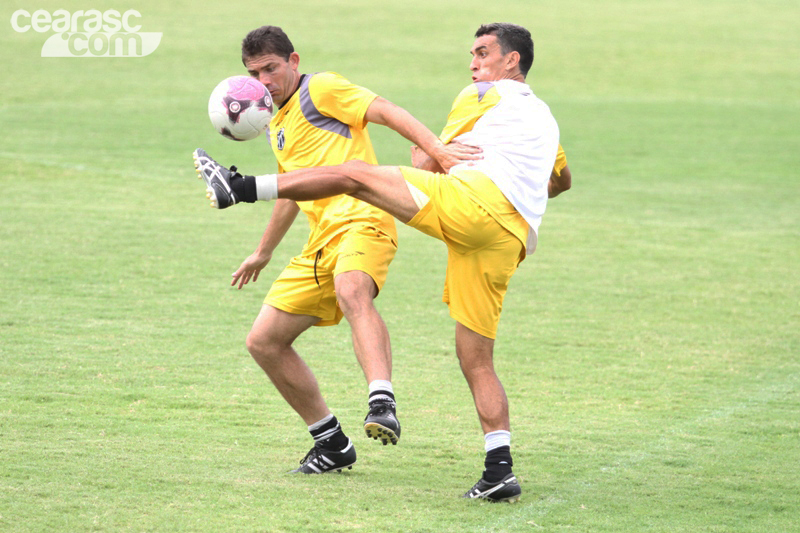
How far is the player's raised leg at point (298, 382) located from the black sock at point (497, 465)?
879mm

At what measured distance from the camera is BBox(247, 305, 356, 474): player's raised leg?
565cm

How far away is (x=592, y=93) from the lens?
30.4m

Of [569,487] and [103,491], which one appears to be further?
[569,487]

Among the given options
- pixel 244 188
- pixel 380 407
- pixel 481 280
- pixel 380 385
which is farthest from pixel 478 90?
pixel 380 407

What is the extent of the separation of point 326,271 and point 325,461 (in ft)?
3.54

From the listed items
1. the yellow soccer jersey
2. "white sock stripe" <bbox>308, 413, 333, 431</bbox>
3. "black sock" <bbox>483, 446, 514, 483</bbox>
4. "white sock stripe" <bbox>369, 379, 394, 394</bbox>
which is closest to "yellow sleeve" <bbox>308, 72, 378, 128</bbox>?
the yellow soccer jersey

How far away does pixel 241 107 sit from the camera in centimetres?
571

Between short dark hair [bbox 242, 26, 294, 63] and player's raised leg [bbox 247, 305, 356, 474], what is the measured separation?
1.50m

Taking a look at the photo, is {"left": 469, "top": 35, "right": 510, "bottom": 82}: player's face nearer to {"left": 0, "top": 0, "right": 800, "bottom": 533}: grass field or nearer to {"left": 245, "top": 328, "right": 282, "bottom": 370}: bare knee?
{"left": 245, "top": 328, "right": 282, "bottom": 370}: bare knee

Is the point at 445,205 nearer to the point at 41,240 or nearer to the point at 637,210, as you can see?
the point at 41,240

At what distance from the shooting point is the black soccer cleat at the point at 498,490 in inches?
205

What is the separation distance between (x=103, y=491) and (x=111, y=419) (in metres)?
1.47

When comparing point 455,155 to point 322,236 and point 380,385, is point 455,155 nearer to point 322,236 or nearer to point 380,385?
point 322,236

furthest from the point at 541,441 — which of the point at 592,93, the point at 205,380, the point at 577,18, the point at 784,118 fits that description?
the point at 577,18
